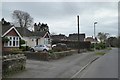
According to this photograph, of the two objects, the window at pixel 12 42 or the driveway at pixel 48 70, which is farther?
the window at pixel 12 42

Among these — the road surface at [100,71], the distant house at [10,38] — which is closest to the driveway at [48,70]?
the road surface at [100,71]

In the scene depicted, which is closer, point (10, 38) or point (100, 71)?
point (100, 71)

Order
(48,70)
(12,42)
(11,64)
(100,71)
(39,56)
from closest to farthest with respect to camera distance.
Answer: (11,64), (48,70), (100,71), (39,56), (12,42)

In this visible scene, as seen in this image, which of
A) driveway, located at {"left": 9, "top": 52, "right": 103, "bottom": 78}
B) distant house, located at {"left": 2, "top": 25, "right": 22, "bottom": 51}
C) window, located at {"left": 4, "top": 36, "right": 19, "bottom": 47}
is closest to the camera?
driveway, located at {"left": 9, "top": 52, "right": 103, "bottom": 78}

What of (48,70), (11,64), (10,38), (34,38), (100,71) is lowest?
(100,71)

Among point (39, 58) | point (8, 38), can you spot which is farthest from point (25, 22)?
point (39, 58)

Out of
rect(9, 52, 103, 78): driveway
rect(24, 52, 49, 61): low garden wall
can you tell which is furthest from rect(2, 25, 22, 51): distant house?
rect(9, 52, 103, 78): driveway

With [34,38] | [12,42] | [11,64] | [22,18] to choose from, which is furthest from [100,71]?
[22,18]

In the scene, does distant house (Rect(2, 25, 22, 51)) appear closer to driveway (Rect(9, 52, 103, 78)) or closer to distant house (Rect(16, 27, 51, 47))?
distant house (Rect(16, 27, 51, 47))

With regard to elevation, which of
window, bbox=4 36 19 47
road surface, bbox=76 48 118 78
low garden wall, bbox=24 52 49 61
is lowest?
road surface, bbox=76 48 118 78

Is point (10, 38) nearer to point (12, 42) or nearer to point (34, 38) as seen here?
point (12, 42)

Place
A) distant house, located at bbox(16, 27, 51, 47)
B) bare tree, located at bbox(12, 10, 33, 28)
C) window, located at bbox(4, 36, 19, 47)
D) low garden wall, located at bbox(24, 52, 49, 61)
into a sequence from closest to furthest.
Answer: low garden wall, located at bbox(24, 52, 49, 61), window, located at bbox(4, 36, 19, 47), distant house, located at bbox(16, 27, 51, 47), bare tree, located at bbox(12, 10, 33, 28)

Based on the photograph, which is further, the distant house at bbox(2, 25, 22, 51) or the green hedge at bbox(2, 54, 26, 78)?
the distant house at bbox(2, 25, 22, 51)

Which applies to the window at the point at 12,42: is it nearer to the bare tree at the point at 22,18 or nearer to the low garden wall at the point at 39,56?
the low garden wall at the point at 39,56
